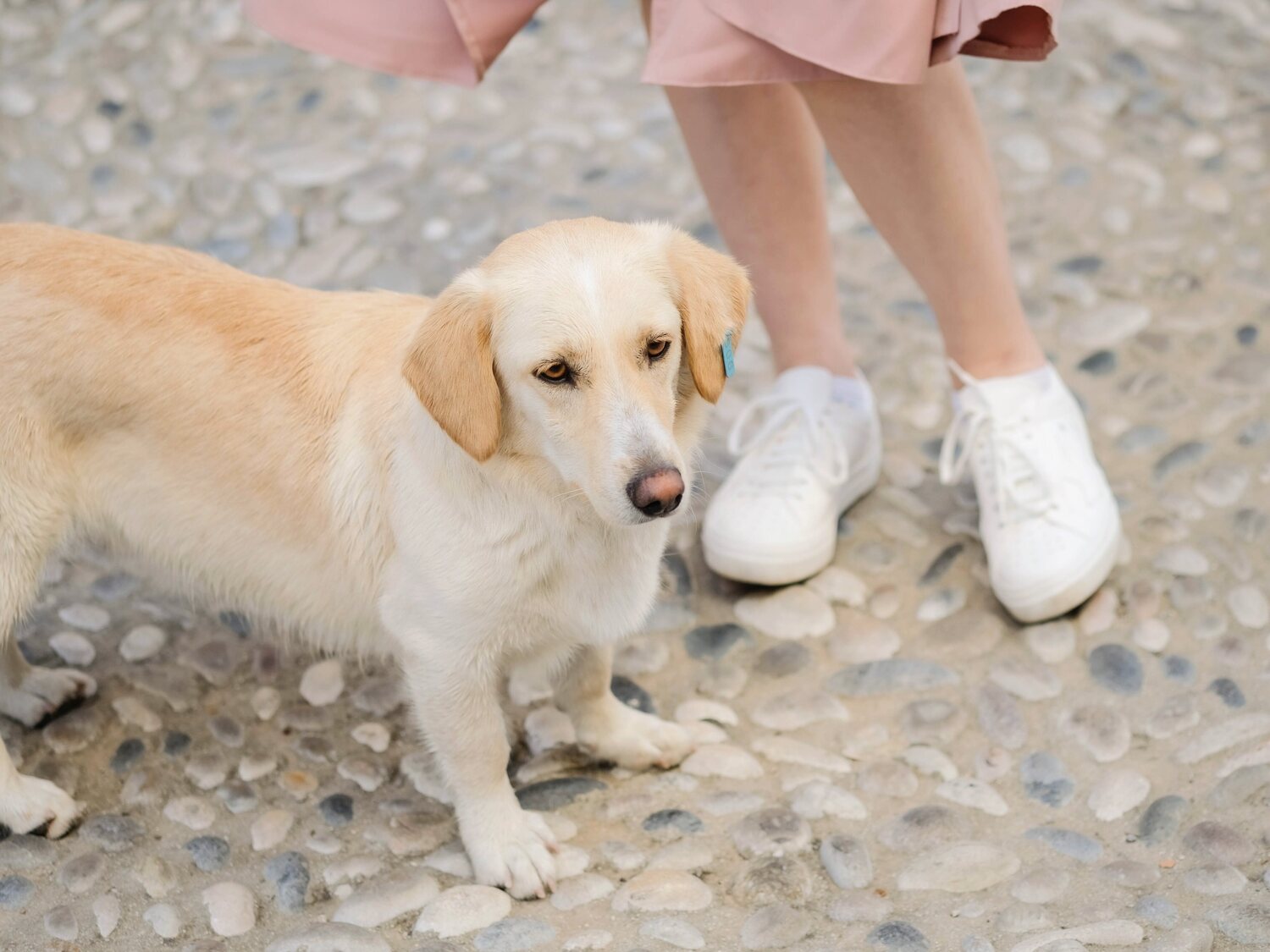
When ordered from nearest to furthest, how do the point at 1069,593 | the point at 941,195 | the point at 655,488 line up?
the point at 655,488, the point at 941,195, the point at 1069,593

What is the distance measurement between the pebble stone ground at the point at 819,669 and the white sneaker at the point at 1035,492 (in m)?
0.13

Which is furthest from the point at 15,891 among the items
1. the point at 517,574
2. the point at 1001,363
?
the point at 1001,363

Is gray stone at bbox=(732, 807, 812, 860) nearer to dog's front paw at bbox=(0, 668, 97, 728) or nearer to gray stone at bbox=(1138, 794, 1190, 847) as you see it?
gray stone at bbox=(1138, 794, 1190, 847)

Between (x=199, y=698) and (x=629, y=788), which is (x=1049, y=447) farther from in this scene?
(x=199, y=698)

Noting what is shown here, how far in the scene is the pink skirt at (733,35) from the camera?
8.13 feet

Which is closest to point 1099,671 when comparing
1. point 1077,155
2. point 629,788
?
point 629,788

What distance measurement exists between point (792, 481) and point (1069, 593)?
72 centimetres

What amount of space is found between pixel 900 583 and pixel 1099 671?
545 mm

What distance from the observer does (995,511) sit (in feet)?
10.6

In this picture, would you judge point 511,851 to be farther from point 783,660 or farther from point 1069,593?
point 1069,593

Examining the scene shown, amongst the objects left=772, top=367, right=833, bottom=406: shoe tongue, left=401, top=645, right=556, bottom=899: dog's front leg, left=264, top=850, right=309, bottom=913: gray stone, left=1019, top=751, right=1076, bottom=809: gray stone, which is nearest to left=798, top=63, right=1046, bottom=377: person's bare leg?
left=772, top=367, right=833, bottom=406: shoe tongue

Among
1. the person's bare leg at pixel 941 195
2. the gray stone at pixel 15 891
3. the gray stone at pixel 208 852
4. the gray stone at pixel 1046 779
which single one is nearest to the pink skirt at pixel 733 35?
the person's bare leg at pixel 941 195

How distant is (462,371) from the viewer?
7.13 feet

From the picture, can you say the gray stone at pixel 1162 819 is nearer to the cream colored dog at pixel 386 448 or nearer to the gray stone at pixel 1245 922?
the gray stone at pixel 1245 922
